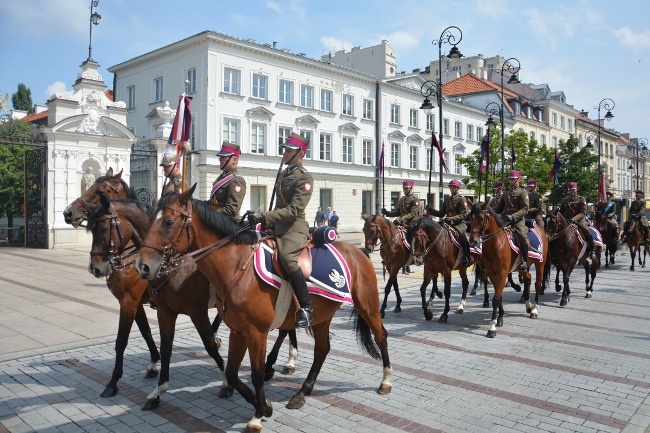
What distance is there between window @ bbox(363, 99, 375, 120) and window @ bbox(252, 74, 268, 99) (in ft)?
34.0

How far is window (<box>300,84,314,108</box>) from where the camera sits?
36.9 meters

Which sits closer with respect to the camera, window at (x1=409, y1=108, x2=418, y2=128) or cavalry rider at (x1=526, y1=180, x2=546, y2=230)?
cavalry rider at (x1=526, y1=180, x2=546, y2=230)

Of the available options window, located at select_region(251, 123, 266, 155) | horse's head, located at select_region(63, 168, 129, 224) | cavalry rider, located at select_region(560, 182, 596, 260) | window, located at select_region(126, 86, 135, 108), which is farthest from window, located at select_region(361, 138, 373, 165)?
horse's head, located at select_region(63, 168, 129, 224)

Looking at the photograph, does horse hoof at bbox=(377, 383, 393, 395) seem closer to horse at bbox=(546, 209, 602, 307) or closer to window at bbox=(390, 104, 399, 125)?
horse at bbox=(546, 209, 602, 307)

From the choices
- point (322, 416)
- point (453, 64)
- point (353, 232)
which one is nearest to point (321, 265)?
point (322, 416)

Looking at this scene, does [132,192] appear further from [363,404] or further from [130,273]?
[363,404]

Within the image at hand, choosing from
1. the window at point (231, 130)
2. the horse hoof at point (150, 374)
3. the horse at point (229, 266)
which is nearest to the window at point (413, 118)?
the window at point (231, 130)

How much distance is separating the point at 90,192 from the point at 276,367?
3.51 metres

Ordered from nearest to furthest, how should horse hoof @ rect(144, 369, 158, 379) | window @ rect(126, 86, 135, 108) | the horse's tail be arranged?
the horse's tail → horse hoof @ rect(144, 369, 158, 379) → window @ rect(126, 86, 135, 108)

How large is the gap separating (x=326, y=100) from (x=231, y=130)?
9.37 m

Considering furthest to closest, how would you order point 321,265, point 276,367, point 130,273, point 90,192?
point 276,367, point 90,192, point 130,273, point 321,265

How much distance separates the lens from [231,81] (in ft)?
107

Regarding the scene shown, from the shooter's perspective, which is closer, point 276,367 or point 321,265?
point 321,265

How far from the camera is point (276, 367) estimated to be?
23.4ft
